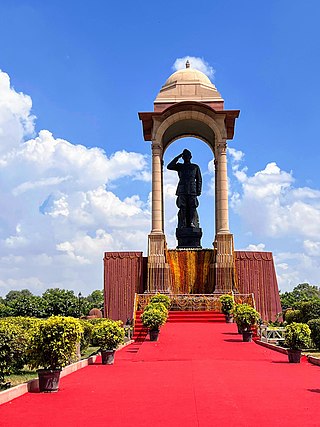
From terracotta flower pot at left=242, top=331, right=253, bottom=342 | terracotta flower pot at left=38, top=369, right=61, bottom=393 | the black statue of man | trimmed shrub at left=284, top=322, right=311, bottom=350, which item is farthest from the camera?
the black statue of man

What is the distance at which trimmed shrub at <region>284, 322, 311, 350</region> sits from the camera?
982cm

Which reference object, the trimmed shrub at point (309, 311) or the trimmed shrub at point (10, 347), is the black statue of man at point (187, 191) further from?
the trimmed shrub at point (10, 347)

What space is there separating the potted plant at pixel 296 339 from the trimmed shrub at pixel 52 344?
183 inches

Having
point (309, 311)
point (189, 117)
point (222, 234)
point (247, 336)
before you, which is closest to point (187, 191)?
point (189, 117)

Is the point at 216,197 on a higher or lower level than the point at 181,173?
lower

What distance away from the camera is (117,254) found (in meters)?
20.9

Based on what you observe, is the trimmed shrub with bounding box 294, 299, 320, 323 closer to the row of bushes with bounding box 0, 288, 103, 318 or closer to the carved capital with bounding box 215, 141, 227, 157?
the carved capital with bounding box 215, 141, 227, 157

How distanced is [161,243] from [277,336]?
20.6 feet

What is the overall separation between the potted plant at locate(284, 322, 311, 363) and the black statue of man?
14266 millimetres

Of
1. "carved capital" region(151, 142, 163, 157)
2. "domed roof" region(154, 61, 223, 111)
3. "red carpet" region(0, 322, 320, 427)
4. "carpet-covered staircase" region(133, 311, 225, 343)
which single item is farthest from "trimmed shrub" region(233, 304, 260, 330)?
"domed roof" region(154, 61, 223, 111)

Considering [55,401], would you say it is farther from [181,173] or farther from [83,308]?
[83,308]

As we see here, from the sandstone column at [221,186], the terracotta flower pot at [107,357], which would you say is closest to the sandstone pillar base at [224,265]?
the sandstone column at [221,186]

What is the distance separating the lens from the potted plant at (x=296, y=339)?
983cm

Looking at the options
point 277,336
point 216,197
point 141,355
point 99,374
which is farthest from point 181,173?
point 99,374
